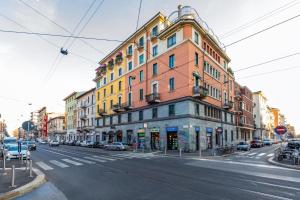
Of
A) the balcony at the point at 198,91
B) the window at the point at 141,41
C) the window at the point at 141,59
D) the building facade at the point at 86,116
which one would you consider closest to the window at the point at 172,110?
the balcony at the point at 198,91

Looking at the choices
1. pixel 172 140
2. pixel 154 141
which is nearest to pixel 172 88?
pixel 172 140

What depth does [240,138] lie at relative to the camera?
50562 mm

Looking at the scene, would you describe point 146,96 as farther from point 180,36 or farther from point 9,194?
point 9,194

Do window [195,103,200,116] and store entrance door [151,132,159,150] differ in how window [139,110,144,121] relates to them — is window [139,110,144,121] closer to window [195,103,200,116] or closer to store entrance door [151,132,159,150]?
store entrance door [151,132,159,150]

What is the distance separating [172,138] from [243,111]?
30.7m

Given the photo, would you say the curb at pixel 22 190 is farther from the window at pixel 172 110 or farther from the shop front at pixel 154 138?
the shop front at pixel 154 138

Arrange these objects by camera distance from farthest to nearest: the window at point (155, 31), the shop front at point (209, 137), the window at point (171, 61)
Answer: the window at point (155, 31)
the shop front at point (209, 137)
the window at point (171, 61)

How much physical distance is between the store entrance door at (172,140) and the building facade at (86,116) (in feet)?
84.6

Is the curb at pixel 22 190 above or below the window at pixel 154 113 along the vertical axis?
below

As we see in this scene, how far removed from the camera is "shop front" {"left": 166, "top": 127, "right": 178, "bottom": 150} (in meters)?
29.5

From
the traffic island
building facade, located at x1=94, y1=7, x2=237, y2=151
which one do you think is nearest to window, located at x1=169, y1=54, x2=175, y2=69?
building facade, located at x1=94, y1=7, x2=237, y2=151

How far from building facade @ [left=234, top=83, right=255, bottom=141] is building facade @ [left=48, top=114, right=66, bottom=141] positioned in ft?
202

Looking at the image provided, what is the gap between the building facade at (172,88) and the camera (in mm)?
28938

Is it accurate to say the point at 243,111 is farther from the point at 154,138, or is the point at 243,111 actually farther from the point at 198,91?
the point at 198,91
